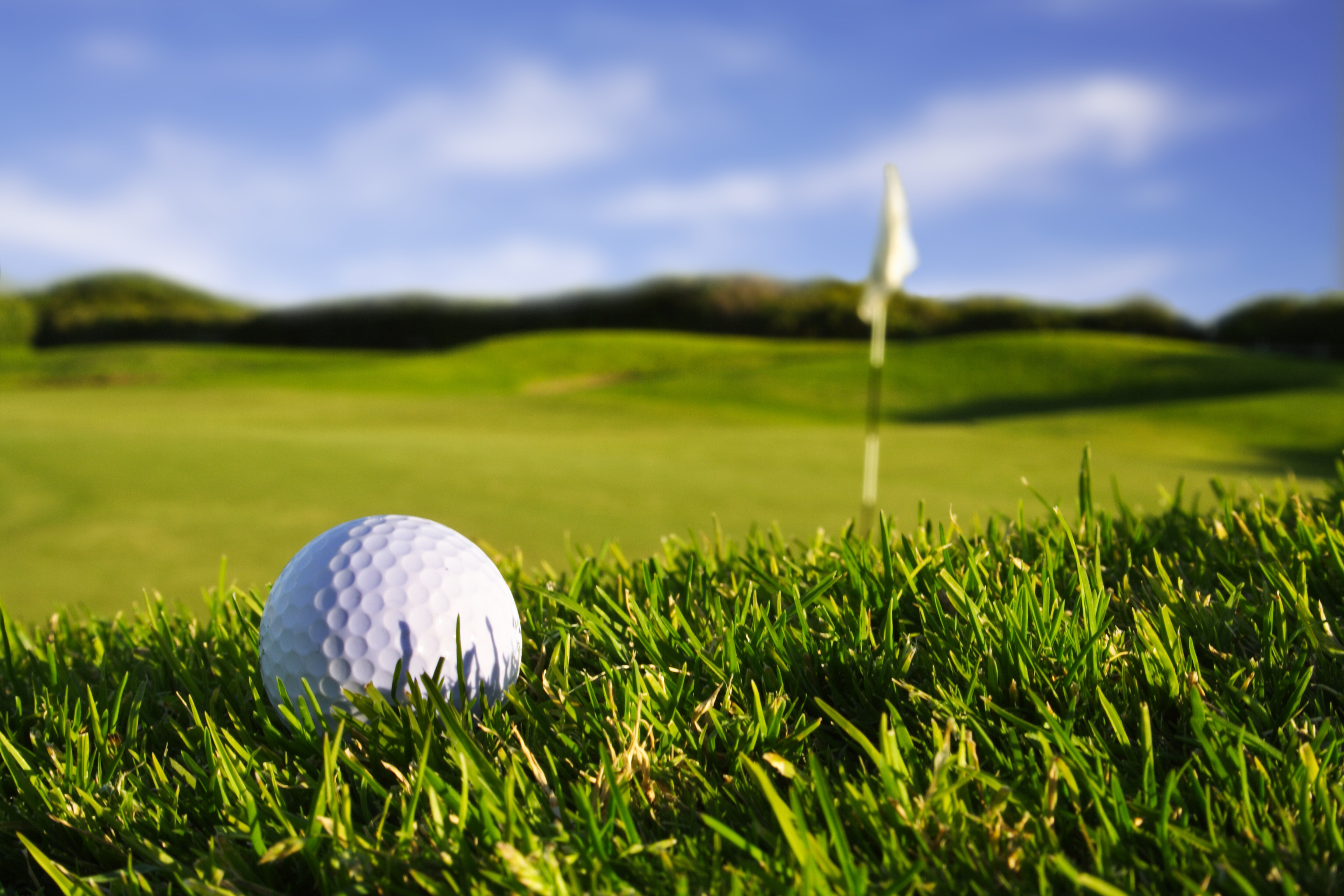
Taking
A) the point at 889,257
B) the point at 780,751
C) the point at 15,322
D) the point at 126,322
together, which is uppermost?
the point at 126,322

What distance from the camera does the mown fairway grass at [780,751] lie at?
1.16m

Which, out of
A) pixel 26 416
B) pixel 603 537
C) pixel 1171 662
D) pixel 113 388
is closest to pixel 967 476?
pixel 603 537

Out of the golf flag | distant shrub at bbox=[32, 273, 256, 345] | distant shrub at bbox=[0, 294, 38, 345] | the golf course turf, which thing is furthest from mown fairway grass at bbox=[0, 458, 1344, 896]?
distant shrub at bbox=[0, 294, 38, 345]

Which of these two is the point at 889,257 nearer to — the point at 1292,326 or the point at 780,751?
the point at 780,751

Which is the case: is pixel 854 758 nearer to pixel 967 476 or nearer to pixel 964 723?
pixel 964 723

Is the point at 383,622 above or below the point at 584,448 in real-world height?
above

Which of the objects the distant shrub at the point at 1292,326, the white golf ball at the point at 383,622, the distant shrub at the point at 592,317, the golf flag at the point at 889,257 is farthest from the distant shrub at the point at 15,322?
the distant shrub at the point at 1292,326

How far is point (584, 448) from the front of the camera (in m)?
9.47

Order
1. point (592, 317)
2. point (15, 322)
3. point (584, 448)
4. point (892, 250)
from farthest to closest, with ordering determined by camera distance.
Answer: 1. point (592, 317)
2. point (15, 322)
3. point (584, 448)
4. point (892, 250)

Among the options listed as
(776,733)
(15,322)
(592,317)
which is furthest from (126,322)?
(776,733)

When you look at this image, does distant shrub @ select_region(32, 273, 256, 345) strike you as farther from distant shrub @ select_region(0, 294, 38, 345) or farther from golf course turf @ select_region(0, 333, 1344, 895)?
golf course turf @ select_region(0, 333, 1344, 895)

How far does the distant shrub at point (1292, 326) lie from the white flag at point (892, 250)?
35.8 metres

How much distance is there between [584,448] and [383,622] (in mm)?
7842

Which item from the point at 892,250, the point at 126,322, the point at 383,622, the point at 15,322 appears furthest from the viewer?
the point at 15,322
